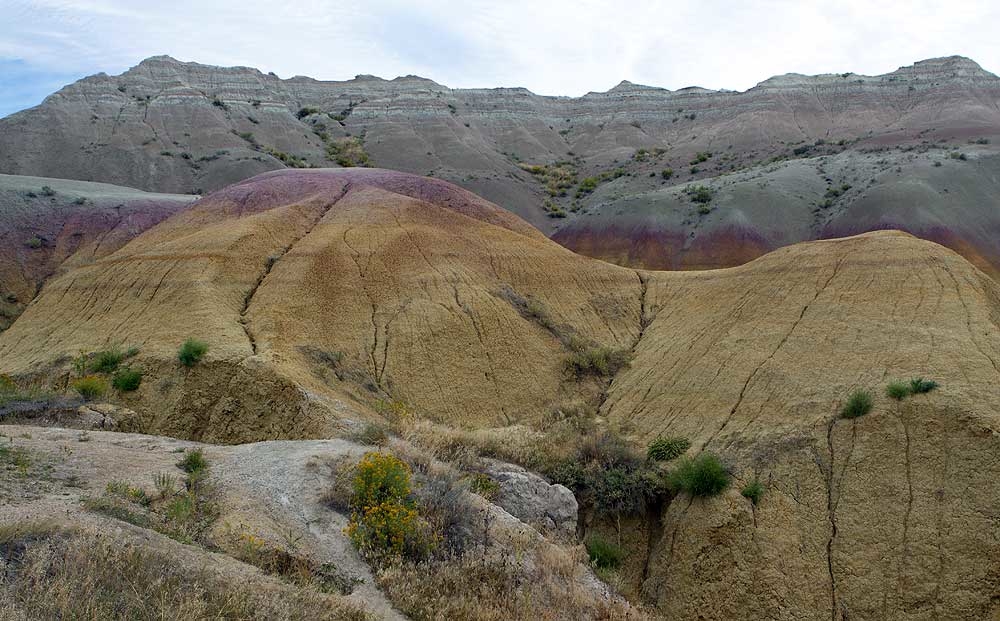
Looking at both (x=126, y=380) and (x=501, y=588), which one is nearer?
(x=501, y=588)

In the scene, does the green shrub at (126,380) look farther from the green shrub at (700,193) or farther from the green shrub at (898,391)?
the green shrub at (700,193)

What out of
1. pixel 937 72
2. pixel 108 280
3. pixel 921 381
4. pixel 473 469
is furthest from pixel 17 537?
pixel 937 72

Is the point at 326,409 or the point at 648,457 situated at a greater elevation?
the point at 326,409

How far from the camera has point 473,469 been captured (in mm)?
12500

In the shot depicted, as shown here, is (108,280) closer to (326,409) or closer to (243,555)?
(326,409)

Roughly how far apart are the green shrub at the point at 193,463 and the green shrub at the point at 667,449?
33.9 ft

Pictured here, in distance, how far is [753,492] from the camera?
43.1 ft

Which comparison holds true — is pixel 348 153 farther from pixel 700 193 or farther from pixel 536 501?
pixel 536 501

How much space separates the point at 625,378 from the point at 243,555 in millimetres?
15719

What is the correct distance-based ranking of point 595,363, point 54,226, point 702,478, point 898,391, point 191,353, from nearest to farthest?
point 702,478, point 898,391, point 191,353, point 595,363, point 54,226

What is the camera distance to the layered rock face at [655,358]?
12.0 meters

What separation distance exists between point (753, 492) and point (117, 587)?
11.8 metres

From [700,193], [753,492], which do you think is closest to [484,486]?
[753,492]

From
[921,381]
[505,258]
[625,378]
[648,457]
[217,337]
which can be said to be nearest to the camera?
[921,381]
